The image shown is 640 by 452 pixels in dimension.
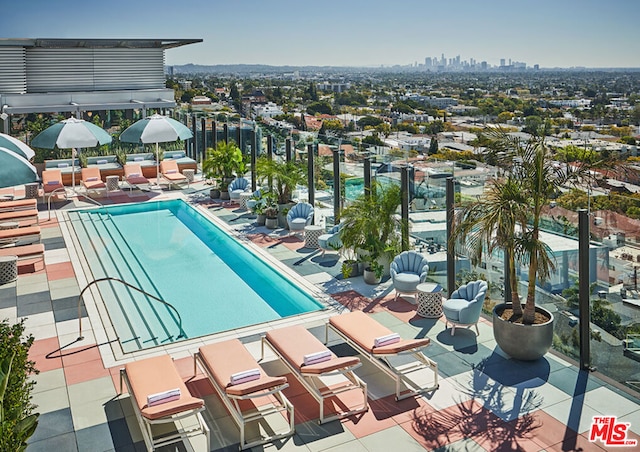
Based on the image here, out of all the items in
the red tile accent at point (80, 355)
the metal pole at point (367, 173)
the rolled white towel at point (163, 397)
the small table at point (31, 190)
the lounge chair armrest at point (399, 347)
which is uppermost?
the metal pole at point (367, 173)

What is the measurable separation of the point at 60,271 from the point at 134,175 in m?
7.97

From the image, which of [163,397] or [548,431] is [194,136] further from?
[548,431]

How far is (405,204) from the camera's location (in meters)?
10.9

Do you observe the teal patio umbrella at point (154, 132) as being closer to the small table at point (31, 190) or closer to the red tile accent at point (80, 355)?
the small table at point (31, 190)

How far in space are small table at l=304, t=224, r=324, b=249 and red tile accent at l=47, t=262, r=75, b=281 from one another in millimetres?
4634

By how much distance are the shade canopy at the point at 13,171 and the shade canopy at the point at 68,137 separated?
23.1 feet

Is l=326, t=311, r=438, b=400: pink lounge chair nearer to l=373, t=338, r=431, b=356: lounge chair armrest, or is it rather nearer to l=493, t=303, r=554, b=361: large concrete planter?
l=373, t=338, r=431, b=356: lounge chair armrest

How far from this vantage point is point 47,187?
1806cm

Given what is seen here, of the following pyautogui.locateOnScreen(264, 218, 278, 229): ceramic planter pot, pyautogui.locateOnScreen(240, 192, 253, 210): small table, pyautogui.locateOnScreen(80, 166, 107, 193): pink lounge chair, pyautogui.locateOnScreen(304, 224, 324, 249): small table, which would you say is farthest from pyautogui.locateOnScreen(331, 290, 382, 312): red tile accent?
pyautogui.locateOnScreen(80, 166, 107, 193): pink lounge chair

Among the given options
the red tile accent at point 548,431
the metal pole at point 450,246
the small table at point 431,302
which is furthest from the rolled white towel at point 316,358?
the metal pole at point 450,246

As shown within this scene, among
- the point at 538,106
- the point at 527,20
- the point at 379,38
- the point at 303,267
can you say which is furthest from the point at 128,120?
the point at 379,38

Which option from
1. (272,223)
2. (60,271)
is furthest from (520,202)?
(60,271)

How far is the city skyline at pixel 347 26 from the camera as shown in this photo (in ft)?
217

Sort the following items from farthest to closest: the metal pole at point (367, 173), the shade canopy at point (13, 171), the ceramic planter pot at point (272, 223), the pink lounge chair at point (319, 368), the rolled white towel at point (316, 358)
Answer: the ceramic planter pot at point (272, 223) < the metal pole at point (367, 173) < the shade canopy at point (13, 171) < the rolled white towel at point (316, 358) < the pink lounge chair at point (319, 368)
